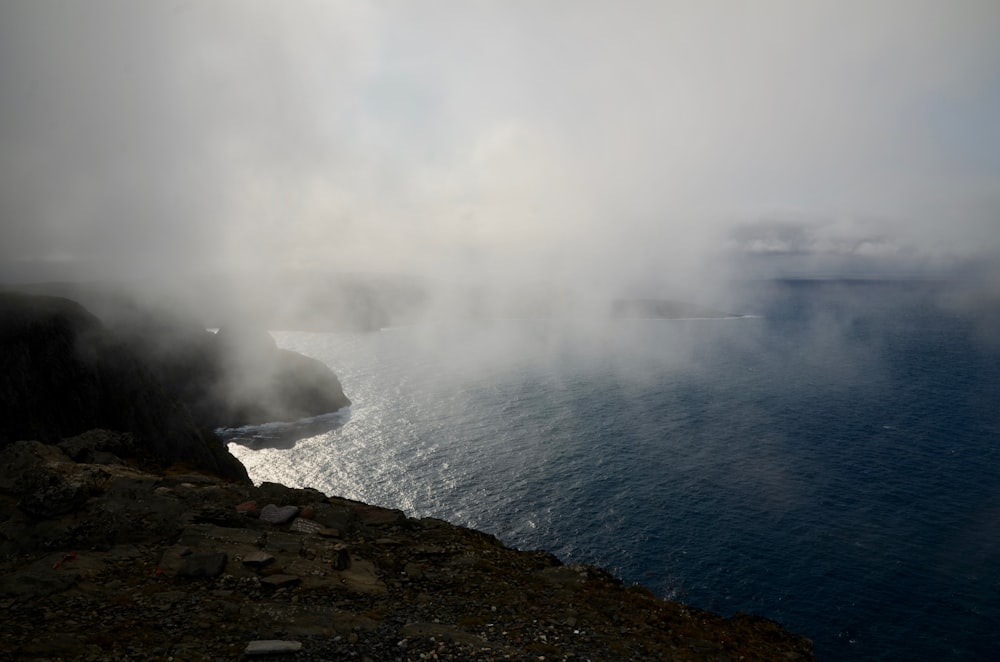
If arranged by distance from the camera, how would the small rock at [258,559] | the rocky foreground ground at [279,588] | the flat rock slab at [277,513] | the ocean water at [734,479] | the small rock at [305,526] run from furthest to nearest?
the ocean water at [734,479] → the flat rock slab at [277,513] → the small rock at [305,526] → the small rock at [258,559] → the rocky foreground ground at [279,588]

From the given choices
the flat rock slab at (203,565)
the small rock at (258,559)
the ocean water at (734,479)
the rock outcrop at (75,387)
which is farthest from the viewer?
the rock outcrop at (75,387)

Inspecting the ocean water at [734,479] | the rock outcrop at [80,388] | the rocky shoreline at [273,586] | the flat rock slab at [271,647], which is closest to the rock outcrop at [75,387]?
the rock outcrop at [80,388]

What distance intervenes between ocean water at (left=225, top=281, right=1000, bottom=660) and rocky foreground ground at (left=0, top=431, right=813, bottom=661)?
3411cm

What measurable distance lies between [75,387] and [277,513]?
57431mm

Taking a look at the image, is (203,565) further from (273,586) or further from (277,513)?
(277,513)

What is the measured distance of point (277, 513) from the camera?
26.6 metres

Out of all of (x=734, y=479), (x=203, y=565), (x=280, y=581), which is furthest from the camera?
(x=734, y=479)

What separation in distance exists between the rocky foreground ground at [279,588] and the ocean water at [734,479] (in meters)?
34.1

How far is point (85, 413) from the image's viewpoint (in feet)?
208

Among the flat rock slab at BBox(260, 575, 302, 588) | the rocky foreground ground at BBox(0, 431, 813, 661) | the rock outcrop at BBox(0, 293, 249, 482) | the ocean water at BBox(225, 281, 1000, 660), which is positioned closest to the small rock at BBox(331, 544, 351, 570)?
the rocky foreground ground at BBox(0, 431, 813, 661)

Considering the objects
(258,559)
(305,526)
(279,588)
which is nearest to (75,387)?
(305,526)

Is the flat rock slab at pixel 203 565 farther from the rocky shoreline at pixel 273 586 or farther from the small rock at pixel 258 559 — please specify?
the small rock at pixel 258 559

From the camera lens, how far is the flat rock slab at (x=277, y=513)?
85.6 ft

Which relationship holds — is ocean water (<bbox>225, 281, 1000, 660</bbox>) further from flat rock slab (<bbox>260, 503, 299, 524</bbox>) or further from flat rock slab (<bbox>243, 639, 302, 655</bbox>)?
flat rock slab (<bbox>243, 639, 302, 655</bbox>)
